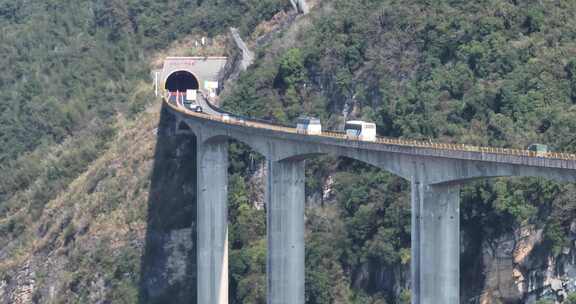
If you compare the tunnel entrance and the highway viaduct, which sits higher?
the tunnel entrance

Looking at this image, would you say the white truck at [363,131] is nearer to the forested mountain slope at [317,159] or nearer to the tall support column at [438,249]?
the tall support column at [438,249]

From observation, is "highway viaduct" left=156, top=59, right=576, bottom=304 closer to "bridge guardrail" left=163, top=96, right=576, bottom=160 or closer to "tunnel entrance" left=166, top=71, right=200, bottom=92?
"bridge guardrail" left=163, top=96, right=576, bottom=160

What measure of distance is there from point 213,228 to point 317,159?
10110 mm

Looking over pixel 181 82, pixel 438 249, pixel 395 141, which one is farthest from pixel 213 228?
pixel 181 82

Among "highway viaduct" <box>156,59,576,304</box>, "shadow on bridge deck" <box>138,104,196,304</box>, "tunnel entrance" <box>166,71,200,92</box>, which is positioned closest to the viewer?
"highway viaduct" <box>156,59,576,304</box>

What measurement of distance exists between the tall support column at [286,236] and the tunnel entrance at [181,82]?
50658 millimetres

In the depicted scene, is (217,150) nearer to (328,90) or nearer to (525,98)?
(328,90)

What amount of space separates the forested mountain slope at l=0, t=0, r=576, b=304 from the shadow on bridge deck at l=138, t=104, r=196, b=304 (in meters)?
0.15

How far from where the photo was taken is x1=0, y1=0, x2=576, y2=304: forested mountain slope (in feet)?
268

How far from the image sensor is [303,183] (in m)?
80.4

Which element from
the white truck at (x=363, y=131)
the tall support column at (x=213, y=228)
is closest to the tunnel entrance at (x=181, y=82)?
the tall support column at (x=213, y=228)

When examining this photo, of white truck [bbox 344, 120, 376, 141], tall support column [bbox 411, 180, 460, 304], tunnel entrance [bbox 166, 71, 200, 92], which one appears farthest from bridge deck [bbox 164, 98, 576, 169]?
tunnel entrance [bbox 166, 71, 200, 92]

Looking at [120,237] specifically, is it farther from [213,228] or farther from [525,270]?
[525,270]

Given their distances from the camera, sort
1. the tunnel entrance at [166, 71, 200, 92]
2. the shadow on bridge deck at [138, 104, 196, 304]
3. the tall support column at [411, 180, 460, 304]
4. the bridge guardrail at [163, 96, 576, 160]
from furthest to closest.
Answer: the tunnel entrance at [166, 71, 200, 92], the shadow on bridge deck at [138, 104, 196, 304], the tall support column at [411, 180, 460, 304], the bridge guardrail at [163, 96, 576, 160]
